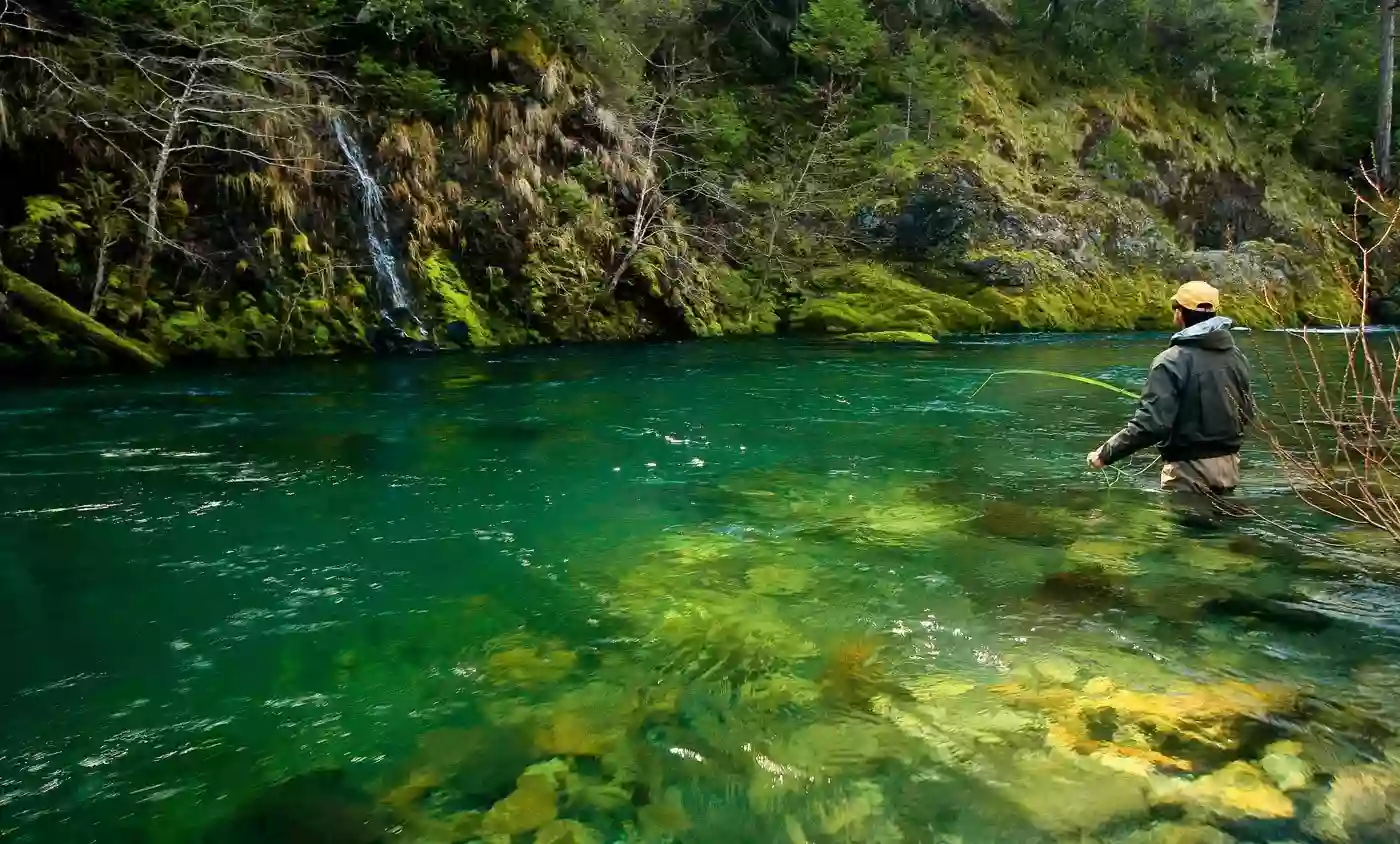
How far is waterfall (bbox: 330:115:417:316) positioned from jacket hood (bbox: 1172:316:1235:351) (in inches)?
558

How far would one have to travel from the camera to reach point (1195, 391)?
597cm

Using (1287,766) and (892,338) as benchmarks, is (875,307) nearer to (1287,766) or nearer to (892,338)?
(892,338)

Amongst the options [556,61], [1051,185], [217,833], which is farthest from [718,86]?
[217,833]

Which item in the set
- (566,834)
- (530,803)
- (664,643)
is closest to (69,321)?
(664,643)

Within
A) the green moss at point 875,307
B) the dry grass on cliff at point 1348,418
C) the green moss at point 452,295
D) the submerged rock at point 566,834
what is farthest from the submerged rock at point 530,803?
the green moss at point 875,307

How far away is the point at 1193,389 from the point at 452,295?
47.3 feet

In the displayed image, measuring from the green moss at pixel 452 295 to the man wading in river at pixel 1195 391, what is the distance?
1391 cm

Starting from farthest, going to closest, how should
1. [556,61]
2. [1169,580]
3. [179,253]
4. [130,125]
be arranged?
[556,61]
[179,253]
[130,125]
[1169,580]

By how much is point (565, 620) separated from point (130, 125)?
528 inches

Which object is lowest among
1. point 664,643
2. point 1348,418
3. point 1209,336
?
point 664,643

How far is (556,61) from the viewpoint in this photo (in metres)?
20.1

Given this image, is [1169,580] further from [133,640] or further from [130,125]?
[130,125]

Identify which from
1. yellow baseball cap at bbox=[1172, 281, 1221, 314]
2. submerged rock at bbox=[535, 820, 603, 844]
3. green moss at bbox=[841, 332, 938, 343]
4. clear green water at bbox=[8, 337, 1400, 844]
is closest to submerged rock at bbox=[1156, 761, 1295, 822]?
clear green water at bbox=[8, 337, 1400, 844]

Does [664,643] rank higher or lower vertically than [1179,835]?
lower
